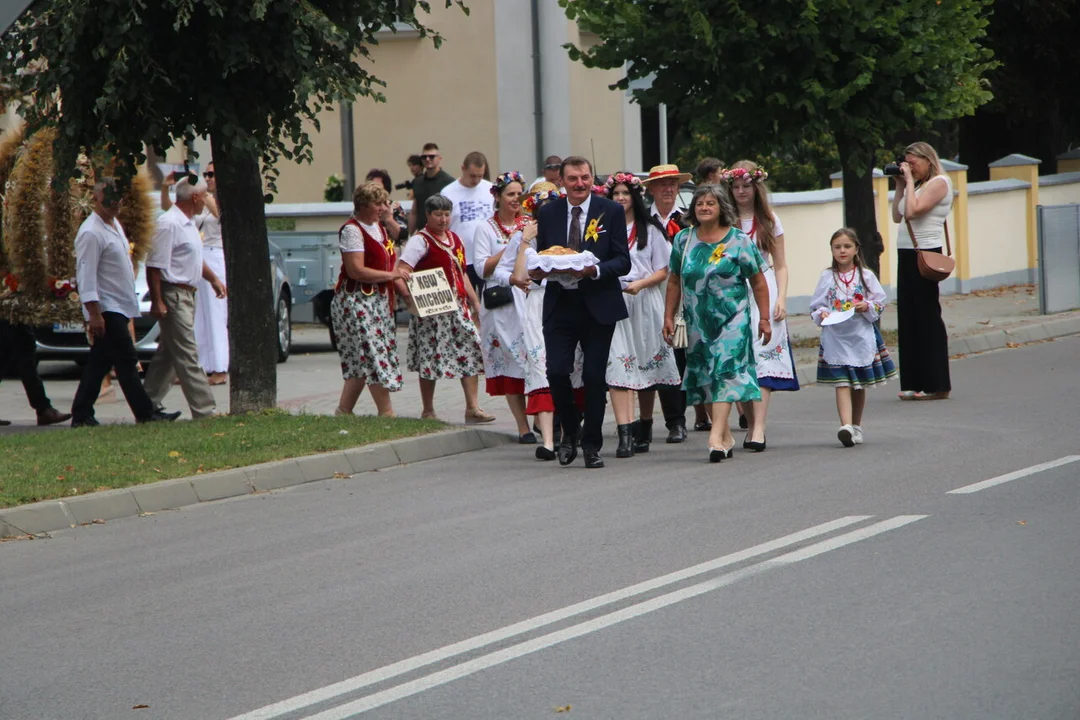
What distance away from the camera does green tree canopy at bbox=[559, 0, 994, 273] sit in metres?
16.6

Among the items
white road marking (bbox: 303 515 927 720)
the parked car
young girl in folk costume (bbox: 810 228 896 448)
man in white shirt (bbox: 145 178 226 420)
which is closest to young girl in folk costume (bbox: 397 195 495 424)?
man in white shirt (bbox: 145 178 226 420)

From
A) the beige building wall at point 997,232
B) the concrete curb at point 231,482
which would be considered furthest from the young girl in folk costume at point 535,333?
the beige building wall at point 997,232

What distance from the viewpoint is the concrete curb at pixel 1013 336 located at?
18.3 meters

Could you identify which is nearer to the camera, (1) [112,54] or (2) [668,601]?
(2) [668,601]

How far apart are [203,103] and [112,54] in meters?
0.69

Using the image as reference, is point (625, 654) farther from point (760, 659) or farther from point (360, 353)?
point (360, 353)

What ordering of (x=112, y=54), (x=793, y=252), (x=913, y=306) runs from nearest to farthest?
(x=112, y=54)
(x=913, y=306)
(x=793, y=252)

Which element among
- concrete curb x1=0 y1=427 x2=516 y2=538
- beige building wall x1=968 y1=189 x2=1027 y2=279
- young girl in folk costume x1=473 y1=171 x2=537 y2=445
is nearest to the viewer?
concrete curb x1=0 y1=427 x2=516 y2=538

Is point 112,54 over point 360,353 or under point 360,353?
over

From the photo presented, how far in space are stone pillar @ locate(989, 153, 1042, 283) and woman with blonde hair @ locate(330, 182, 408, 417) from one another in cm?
1684

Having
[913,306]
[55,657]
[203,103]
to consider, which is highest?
[203,103]

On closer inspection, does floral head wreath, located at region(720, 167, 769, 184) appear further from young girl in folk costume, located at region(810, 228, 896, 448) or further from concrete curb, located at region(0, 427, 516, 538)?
concrete curb, located at region(0, 427, 516, 538)

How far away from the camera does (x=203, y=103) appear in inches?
460

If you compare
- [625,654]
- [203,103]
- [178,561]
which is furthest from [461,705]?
[203,103]
